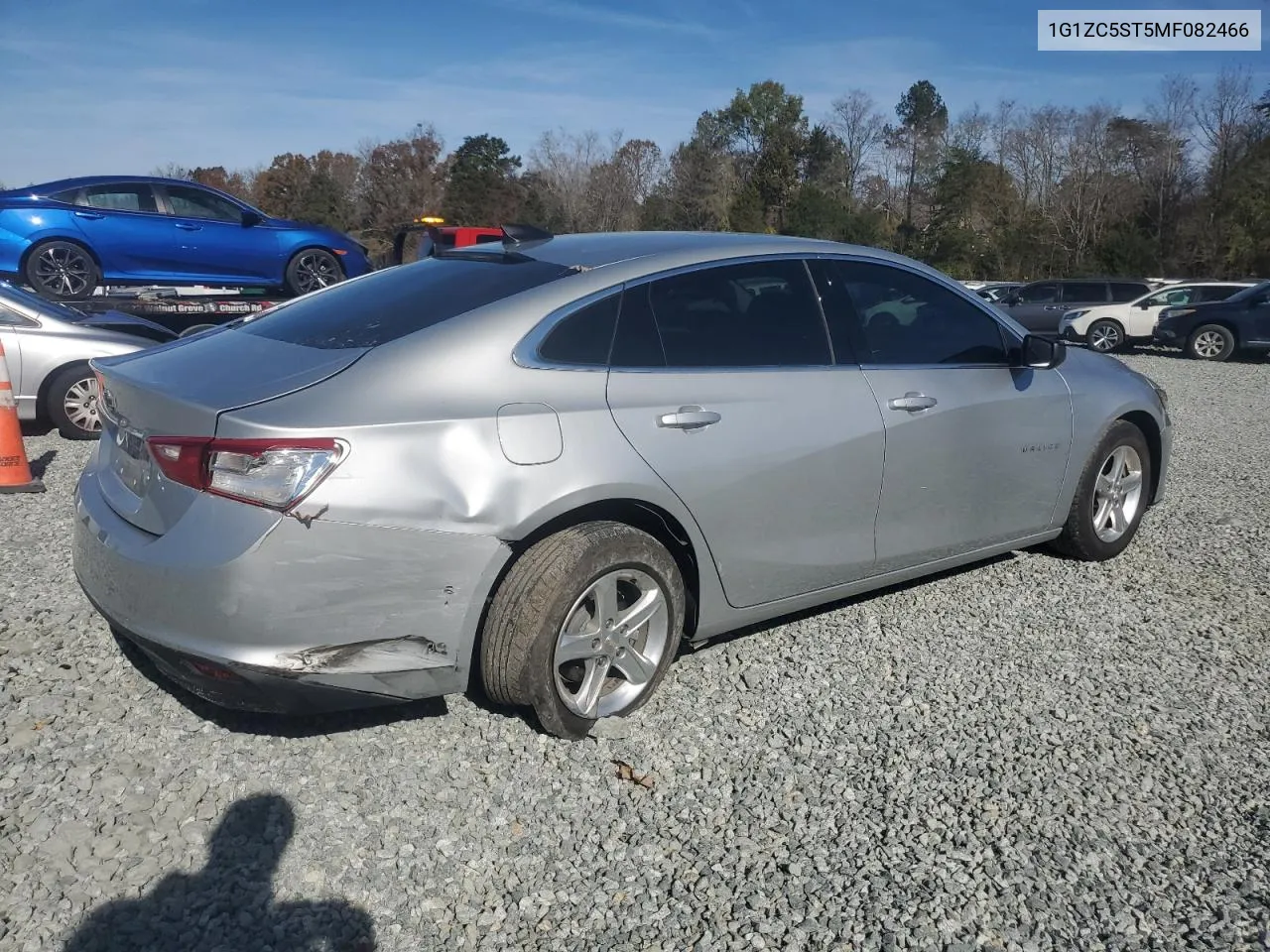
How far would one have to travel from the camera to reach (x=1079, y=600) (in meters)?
4.86

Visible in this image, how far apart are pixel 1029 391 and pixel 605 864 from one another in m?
3.00

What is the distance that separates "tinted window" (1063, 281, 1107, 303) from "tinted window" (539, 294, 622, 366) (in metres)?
20.6

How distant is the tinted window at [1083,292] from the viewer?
70.8 feet

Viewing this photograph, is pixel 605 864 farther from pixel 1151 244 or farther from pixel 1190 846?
pixel 1151 244

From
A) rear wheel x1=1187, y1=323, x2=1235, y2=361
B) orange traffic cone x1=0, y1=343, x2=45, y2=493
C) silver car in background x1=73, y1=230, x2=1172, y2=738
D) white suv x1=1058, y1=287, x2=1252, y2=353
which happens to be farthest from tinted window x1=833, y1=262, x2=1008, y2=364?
white suv x1=1058, y1=287, x2=1252, y2=353

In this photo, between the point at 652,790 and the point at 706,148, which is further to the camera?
the point at 706,148

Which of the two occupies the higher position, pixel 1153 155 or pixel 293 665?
pixel 1153 155

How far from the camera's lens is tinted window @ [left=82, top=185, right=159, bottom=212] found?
10180 millimetres

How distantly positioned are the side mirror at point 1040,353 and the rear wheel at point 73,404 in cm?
647

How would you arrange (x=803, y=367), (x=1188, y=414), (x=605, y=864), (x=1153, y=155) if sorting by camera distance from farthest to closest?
(x=1153, y=155) < (x=1188, y=414) < (x=803, y=367) < (x=605, y=864)

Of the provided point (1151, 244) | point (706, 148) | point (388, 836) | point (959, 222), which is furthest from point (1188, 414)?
point (706, 148)

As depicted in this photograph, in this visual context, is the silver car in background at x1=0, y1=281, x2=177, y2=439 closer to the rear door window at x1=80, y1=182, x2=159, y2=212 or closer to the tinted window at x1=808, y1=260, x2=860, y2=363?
the rear door window at x1=80, y1=182, x2=159, y2=212

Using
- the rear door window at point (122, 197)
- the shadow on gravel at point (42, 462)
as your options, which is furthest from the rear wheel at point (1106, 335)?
the shadow on gravel at point (42, 462)

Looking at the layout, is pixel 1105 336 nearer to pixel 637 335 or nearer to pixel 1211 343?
pixel 1211 343
